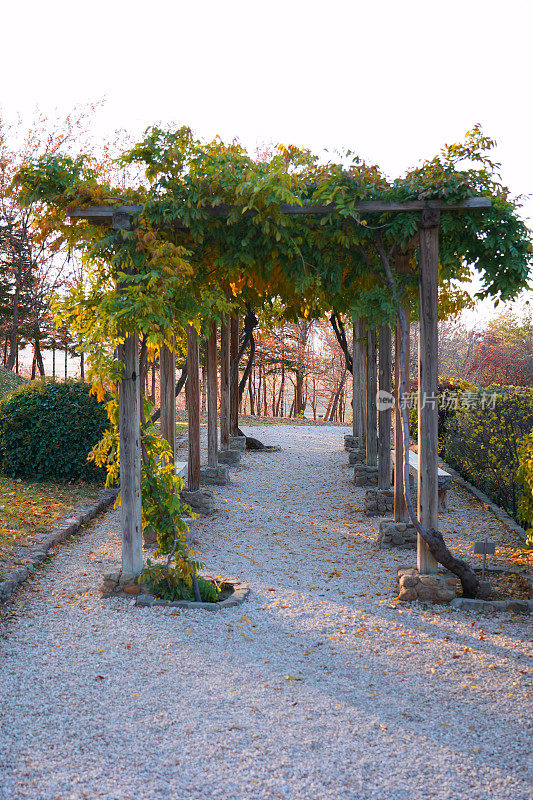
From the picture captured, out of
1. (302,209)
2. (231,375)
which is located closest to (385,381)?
(302,209)

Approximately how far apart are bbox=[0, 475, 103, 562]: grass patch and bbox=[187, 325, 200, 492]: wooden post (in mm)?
1281

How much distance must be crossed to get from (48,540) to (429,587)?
3458mm

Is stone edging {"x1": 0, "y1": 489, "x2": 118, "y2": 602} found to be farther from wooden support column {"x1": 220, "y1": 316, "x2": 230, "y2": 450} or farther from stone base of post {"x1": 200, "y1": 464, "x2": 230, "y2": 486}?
wooden support column {"x1": 220, "y1": 316, "x2": 230, "y2": 450}

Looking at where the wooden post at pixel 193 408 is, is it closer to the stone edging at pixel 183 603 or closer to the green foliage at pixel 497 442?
the stone edging at pixel 183 603

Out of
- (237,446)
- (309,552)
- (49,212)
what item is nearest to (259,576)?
(309,552)

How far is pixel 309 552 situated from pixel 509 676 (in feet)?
9.06

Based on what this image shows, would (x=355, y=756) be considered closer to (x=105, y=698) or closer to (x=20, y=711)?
(x=105, y=698)

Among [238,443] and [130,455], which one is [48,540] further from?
[238,443]

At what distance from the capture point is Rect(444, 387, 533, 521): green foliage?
7.58m

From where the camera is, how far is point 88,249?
4645mm

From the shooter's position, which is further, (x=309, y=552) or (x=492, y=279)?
(x=309, y=552)

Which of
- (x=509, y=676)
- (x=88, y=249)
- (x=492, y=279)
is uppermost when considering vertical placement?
(x=88, y=249)

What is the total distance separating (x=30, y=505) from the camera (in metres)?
6.90

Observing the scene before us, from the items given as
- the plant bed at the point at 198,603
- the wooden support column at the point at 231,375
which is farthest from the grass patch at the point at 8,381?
the plant bed at the point at 198,603
